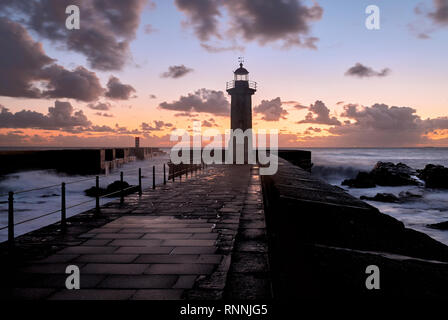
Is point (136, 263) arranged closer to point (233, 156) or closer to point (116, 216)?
point (116, 216)

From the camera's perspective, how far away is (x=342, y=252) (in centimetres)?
399

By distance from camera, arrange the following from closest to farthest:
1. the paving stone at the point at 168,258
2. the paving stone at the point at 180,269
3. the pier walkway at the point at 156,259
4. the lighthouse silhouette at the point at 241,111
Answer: the pier walkway at the point at 156,259, the paving stone at the point at 180,269, the paving stone at the point at 168,258, the lighthouse silhouette at the point at 241,111

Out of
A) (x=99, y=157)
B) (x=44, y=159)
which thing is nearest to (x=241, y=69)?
(x=99, y=157)

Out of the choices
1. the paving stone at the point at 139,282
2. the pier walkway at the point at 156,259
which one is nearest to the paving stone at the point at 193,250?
the pier walkway at the point at 156,259

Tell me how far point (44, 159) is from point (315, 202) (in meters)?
31.2

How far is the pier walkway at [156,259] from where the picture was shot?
8.64ft

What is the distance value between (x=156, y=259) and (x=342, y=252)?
2.33m

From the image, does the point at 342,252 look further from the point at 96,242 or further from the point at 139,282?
the point at 96,242

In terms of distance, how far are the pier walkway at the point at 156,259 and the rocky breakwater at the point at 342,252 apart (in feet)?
1.74

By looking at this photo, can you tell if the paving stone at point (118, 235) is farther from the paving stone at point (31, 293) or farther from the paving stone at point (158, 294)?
the paving stone at point (158, 294)

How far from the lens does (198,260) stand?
338 cm

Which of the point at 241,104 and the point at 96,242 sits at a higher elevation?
the point at 241,104

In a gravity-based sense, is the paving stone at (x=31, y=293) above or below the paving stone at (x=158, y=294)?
below

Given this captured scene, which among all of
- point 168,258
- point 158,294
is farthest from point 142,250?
point 158,294
